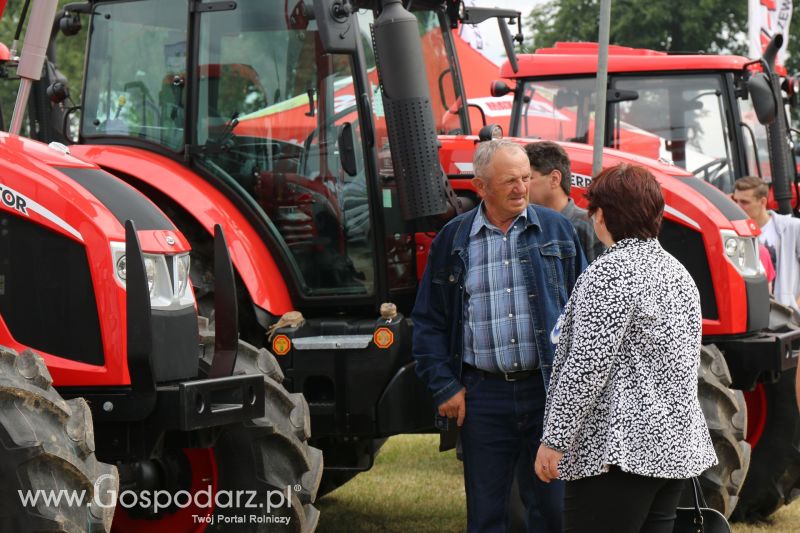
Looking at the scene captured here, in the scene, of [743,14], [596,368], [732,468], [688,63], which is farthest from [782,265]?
[743,14]

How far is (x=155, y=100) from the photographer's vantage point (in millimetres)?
6203

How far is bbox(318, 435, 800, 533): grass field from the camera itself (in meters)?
6.80

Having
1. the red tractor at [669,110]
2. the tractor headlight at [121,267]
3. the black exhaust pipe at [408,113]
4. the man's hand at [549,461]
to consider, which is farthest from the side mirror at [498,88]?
the man's hand at [549,461]

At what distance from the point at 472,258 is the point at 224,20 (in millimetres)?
2205

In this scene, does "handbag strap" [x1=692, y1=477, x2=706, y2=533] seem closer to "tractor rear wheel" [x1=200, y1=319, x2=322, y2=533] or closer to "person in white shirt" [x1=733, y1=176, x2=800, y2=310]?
"tractor rear wheel" [x1=200, y1=319, x2=322, y2=533]

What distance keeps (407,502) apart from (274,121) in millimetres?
2469

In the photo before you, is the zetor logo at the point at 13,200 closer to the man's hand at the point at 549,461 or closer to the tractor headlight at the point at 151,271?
the tractor headlight at the point at 151,271

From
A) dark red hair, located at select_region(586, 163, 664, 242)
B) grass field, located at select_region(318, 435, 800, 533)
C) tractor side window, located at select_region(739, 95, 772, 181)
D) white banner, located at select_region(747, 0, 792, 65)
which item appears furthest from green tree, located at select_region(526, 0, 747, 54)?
dark red hair, located at select_region(586, 163, 664, 242)

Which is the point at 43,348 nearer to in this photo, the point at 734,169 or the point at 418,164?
the point at 418,164

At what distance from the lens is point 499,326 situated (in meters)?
4.35

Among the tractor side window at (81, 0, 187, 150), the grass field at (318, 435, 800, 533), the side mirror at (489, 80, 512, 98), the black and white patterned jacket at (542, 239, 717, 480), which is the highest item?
the tractor side window at (81, 0, 187, 150)

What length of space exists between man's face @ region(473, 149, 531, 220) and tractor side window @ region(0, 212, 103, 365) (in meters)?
1.37

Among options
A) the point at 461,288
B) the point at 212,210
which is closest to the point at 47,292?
the point at 461,288

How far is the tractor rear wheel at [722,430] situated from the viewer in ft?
19.5
